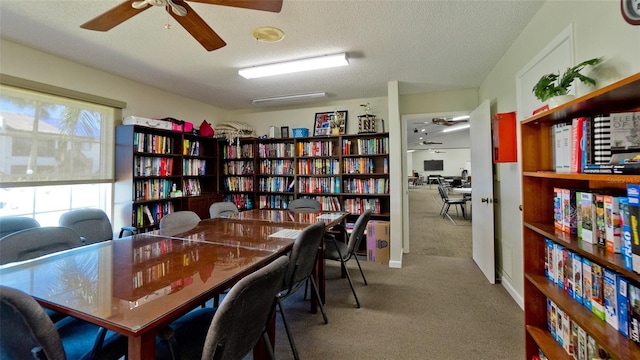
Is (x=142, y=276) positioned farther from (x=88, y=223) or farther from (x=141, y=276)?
(x=88, y=223)

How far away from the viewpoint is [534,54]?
216cm

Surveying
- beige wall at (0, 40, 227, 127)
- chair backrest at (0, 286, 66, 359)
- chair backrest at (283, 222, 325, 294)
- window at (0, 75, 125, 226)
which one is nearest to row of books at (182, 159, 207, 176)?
beige wall at (0, 40, 227, 127)

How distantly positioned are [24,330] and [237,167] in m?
4.07

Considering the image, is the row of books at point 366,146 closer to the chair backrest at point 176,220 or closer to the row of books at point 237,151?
the row of books at point 237,151

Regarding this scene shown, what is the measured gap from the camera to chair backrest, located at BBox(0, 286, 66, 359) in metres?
0.83

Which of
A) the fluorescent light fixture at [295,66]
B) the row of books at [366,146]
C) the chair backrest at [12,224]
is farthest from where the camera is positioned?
the row of books at [366,146]

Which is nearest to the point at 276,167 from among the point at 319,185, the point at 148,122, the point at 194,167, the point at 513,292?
the point at 319,185

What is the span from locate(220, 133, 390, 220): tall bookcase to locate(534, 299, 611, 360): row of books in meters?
2.46

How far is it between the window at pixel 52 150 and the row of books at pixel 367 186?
10.9 ft

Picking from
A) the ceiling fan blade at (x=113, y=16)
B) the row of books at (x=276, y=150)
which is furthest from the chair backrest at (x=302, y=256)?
the row of books at (x=276, y=150)

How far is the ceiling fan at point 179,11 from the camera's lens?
1.49 meters

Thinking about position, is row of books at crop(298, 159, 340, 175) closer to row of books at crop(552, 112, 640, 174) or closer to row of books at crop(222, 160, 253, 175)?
row of books at crop(222, 160, 253, 175)

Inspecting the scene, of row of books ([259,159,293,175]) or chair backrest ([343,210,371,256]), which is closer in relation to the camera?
chair backrest ([343,210,371,256])

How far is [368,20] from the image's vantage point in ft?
7.11
